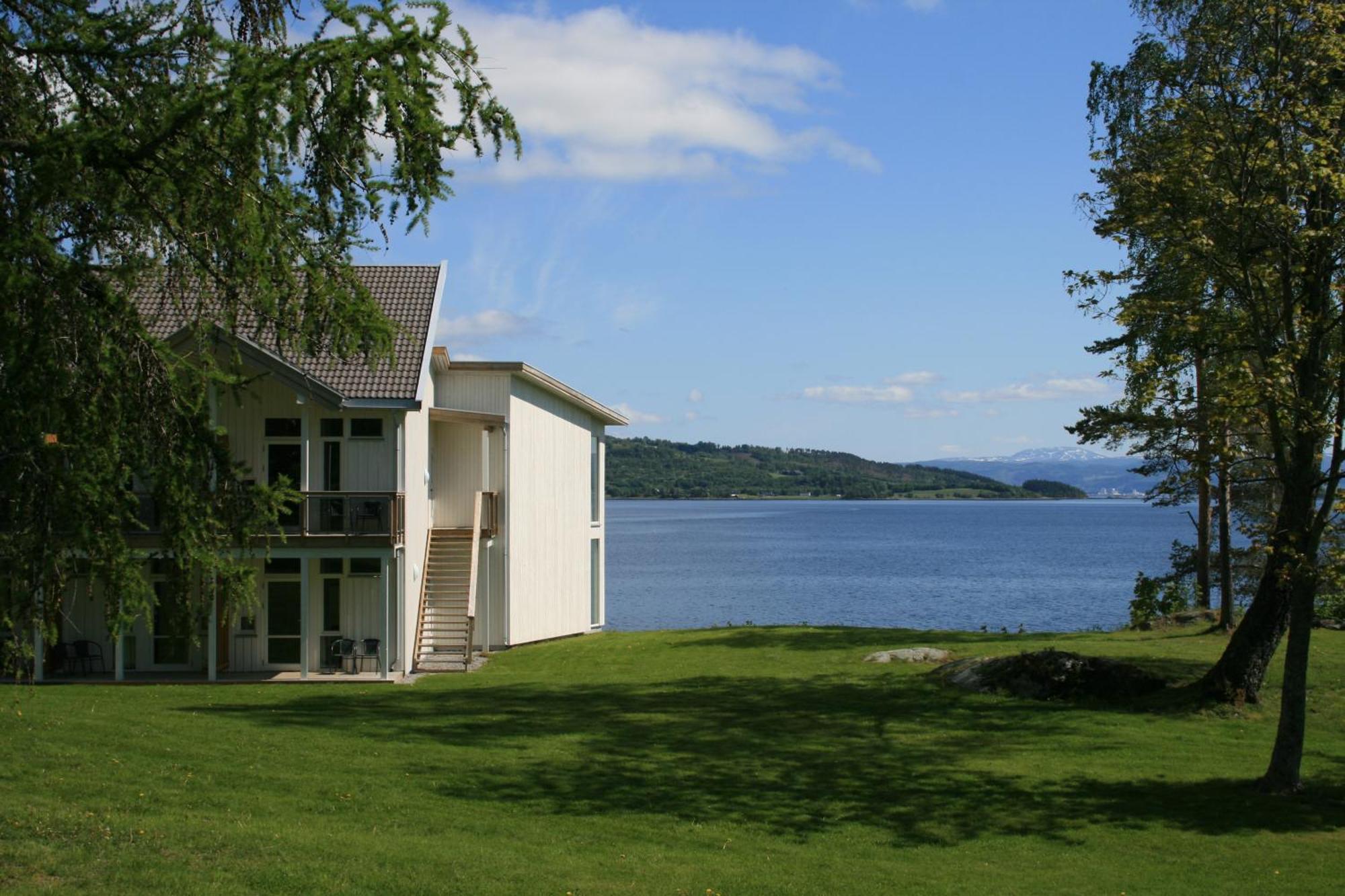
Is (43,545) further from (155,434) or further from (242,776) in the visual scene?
(242,776)

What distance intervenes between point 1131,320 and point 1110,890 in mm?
8656

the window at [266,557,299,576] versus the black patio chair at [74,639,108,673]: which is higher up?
the window at [266,557,299,576]

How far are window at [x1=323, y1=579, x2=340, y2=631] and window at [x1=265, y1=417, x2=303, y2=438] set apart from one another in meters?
3.16

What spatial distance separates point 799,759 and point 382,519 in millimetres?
11293

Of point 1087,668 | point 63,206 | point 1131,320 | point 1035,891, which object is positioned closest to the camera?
point 63,206

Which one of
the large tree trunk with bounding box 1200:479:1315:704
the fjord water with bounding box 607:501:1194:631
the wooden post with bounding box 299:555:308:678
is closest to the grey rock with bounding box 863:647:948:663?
the large tree trunk with bounding box 1200:479:1315:704

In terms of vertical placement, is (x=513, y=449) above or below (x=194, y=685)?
above

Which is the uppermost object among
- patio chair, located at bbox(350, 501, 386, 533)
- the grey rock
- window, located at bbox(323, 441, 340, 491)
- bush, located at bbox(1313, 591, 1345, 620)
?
window, located at bbox(323, 441, 340, 491)

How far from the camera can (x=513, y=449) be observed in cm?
2964

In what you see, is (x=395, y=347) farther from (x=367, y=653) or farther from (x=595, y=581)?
(x=595, y=581)

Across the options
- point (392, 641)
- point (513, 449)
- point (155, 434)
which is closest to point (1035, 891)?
point (155, 434)

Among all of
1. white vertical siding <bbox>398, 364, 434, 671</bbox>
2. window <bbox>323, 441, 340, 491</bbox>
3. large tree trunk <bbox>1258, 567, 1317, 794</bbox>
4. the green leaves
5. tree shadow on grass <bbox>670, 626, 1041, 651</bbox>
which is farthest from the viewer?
tree shadow on grass <bbox>670, 626, 1041, 651</bbox>

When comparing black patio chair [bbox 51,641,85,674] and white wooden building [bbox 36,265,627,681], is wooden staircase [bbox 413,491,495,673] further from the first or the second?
black patio chair [bbox 51,641,85,674]

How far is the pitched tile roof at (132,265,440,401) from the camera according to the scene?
979 inches
